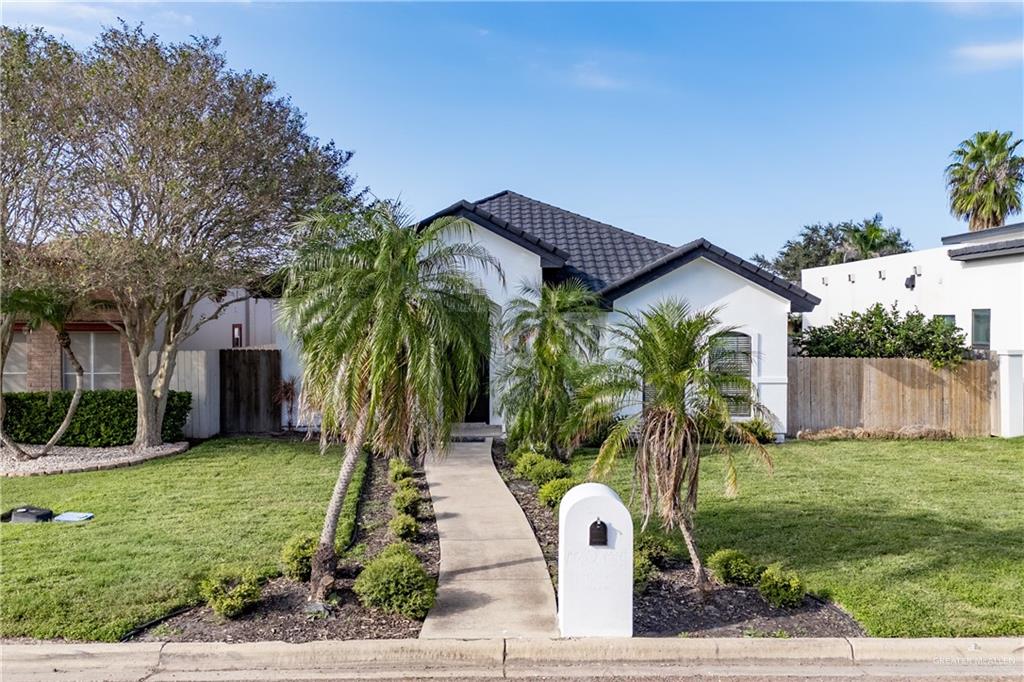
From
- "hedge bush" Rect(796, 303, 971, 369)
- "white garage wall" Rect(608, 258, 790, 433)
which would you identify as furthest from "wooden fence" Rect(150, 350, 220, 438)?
"hedge bush" Rect(796, 303, 971, 369)

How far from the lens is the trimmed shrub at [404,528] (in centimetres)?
865

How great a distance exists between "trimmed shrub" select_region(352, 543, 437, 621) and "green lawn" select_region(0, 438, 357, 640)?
4.63ft

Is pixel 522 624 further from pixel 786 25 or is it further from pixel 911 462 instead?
pixel 786 25

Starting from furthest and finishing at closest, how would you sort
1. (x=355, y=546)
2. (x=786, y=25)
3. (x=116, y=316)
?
(x=116, y=316) < (x=786, y=25) < (x=355, y=546)

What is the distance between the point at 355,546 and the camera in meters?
8.41

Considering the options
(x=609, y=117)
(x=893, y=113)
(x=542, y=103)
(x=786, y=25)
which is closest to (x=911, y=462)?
(x=893, y=113)

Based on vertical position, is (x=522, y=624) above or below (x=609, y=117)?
below

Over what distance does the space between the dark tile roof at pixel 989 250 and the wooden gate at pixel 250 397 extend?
17313 mm

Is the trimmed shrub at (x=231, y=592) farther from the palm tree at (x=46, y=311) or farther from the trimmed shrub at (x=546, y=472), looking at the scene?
the palm tree at (x=46, y=311)

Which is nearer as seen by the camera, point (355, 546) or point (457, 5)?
point (355, 546)

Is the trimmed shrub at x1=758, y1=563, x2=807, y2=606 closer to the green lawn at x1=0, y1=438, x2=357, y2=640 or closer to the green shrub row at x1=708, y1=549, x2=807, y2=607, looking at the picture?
the green shrub row at x1=708, y1=549, x2=807, y2=607

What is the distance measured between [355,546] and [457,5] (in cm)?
909

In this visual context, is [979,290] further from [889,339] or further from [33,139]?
[33,139]

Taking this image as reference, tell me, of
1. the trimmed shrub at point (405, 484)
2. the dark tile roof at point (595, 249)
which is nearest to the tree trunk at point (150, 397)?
the dark tile roof at point (595, 249)
